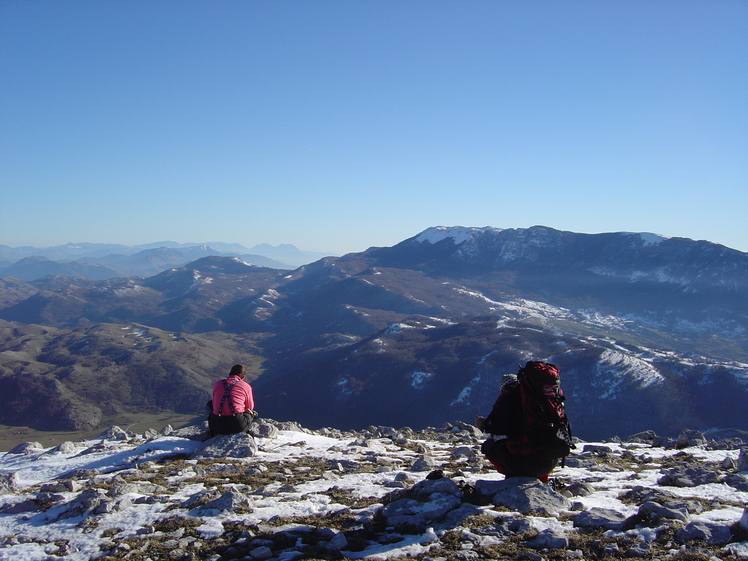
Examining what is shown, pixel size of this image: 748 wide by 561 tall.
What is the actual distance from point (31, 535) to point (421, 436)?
22648 mm

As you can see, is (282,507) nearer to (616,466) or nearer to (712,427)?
(616,466)

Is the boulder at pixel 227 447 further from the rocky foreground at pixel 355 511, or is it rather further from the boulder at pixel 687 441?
the boulder at pixel 687 441

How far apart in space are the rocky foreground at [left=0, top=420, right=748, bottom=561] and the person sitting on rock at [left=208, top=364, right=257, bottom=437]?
3.68 ft

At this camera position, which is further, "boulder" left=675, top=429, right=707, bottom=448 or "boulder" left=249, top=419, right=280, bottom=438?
"boulder" left=675, top=429, right=707, bottom=448

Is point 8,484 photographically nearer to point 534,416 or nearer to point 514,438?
point 514,438

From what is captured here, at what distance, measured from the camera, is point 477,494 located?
483 inches

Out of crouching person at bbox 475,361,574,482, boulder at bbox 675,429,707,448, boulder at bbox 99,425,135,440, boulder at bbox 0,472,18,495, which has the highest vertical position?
crouching person at bbox 475,361,574,482

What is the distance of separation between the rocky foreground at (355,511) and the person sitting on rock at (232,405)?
1.12 m

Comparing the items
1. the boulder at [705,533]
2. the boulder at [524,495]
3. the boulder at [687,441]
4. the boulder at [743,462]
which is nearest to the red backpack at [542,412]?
the boulder at [524,495]

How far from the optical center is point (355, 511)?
1254cm

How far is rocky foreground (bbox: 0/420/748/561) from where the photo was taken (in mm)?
9789

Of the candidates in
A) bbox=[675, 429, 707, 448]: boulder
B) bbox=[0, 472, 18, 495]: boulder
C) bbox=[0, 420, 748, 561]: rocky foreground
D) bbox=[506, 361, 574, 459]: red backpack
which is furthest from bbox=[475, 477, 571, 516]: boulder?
bbox=[675, 429, 707, 448]: boulder

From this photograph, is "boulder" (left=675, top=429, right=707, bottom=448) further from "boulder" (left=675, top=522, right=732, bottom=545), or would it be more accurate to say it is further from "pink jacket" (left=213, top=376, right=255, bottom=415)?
"pink jacket" (left=213, top=376, right=255, bottom=415)

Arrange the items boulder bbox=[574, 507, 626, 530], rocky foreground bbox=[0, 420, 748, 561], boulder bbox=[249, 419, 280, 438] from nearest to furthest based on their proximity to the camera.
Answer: rocky foreground bbox=[0, 420, 748, 561]
boulder bbox=[574, 507, 626, 530]
boulder bbox=[249, 419, 280, 438]
